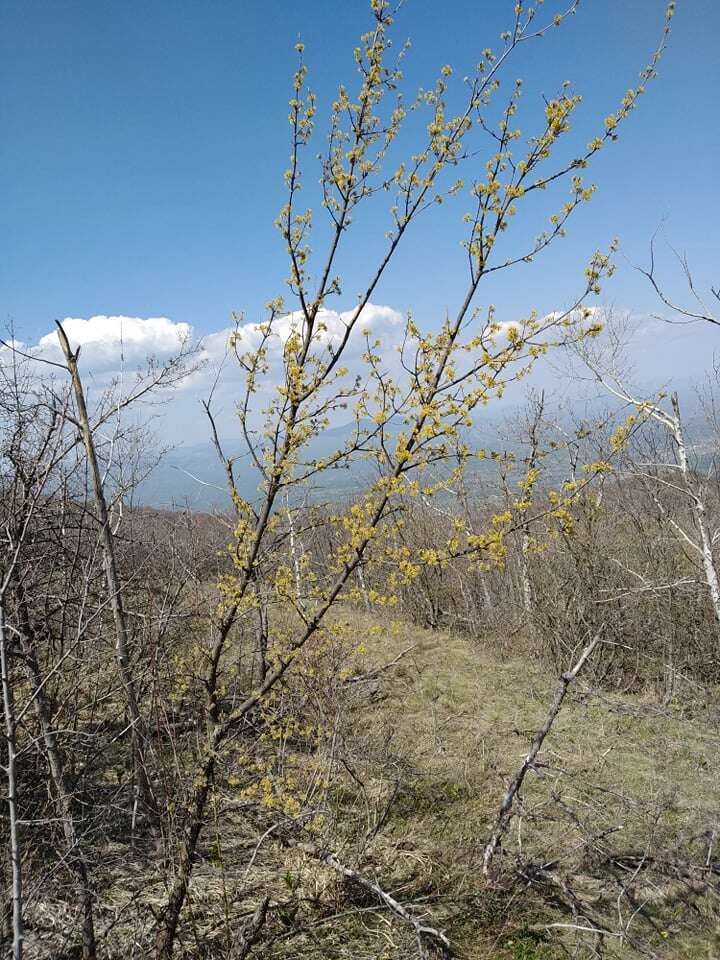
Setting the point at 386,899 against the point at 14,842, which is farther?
the point at 386,899

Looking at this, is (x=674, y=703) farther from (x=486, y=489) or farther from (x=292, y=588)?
(x=292, y=588)

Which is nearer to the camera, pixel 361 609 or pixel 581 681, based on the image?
pixel 581 681

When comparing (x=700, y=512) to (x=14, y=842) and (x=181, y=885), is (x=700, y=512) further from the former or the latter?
(x=14, y=842)

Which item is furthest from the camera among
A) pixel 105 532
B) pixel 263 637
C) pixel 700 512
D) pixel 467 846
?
pixel 700 512

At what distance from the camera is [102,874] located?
4309mm

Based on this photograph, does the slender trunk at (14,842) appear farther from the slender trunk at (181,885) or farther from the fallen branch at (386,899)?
the fallen branch at (386,899)

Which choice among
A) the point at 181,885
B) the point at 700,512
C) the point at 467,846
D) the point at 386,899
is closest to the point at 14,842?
the point at 181,885

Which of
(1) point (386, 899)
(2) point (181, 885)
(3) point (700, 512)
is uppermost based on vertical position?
(3) point (700, 512)

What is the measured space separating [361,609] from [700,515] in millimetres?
9920

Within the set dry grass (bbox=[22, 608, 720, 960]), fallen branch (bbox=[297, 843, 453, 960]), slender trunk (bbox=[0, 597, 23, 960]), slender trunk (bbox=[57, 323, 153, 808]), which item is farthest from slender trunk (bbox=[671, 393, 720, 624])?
slender trunk (bbox=[0, 597, 23, 960])

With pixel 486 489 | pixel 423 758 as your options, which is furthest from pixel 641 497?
pixel 423 758

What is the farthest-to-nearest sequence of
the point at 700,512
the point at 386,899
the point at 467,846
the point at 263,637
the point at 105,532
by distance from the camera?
the point at 700,512
the point at 467,846
the point at 263,637
the point at 105,532
the point at 386,899

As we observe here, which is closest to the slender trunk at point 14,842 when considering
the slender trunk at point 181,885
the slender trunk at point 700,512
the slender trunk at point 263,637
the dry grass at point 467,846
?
the slender trunk at point 181,885

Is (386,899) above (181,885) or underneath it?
underneath
